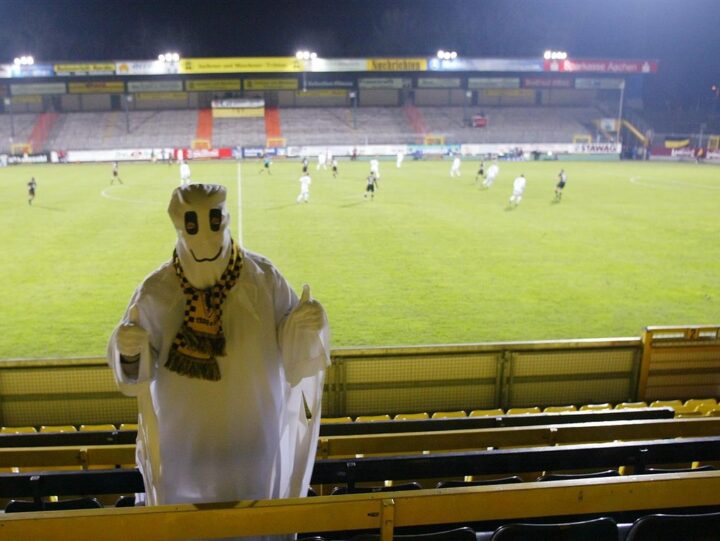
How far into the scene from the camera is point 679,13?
69938mm

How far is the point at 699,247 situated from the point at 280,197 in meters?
16.5

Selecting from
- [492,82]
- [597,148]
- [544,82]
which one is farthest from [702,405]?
Result: [544,82]

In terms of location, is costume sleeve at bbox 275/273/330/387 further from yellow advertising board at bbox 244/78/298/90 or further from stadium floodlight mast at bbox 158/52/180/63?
yellow advertising board at bbox 244/78/298/90

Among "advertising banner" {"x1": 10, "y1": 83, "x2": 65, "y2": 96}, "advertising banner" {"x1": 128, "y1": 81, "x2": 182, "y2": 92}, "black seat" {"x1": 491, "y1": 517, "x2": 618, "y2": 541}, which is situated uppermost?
"advertising banner" {"x1": 128, "y1": 81, "x2": 182, "y2": 92}

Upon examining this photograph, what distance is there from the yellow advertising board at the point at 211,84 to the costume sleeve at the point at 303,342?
62.8 metres

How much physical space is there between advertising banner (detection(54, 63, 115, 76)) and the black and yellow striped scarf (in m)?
59.5

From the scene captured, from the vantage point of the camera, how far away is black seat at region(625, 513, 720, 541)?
260 centimetres

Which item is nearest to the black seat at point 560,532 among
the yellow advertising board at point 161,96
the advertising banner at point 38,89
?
the yellow advertising board at point 161,96

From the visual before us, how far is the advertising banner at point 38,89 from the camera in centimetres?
5888

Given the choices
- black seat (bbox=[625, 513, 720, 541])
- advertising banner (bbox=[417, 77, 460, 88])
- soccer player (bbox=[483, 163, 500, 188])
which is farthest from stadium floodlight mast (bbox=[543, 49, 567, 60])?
black seat (bbox=[625, 513, 720, 541])

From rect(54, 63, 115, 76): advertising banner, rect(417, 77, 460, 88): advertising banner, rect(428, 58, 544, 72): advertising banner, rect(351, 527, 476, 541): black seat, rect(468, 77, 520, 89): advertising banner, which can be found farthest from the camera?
rect(417, 77, 460, 88): advertising banner

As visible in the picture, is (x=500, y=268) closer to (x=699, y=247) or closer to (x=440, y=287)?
(x=440, y=287)

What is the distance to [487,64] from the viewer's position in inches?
2336

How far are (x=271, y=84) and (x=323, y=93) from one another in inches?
229
